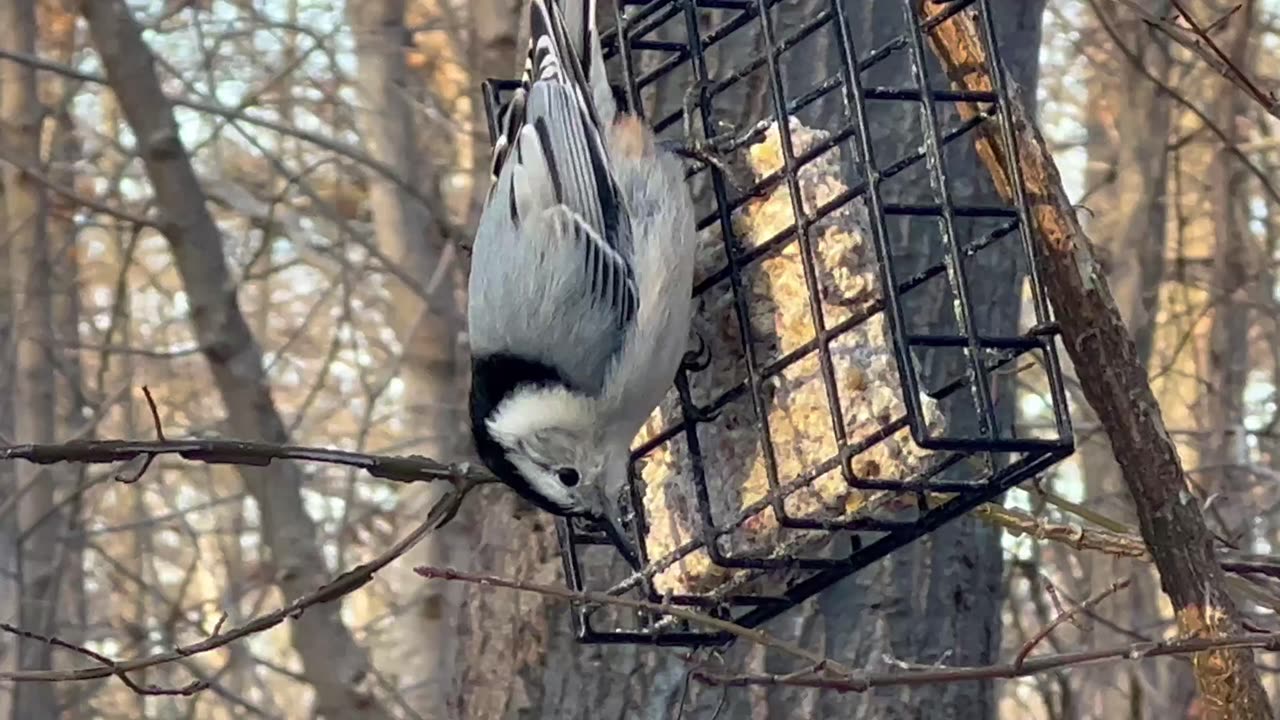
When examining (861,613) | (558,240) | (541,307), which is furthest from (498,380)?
(861,613)

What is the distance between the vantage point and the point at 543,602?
3.17m

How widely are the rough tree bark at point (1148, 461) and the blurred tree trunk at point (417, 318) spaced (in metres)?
2.99

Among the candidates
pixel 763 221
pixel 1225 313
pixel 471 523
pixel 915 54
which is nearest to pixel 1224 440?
pixel 1225 313

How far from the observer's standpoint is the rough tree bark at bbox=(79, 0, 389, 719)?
3979 millimetres

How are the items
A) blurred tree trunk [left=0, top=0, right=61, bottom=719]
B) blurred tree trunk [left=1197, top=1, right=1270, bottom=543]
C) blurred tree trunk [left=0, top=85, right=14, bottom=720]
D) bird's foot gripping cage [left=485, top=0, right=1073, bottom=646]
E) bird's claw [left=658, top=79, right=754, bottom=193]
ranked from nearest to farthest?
bird's foot gripping cage [left=485, top=0, right=1073, bottom=646], bird's claw [left=658, top=79, right=754, bottom=193], blurred tree trunk [left=0, top=85, right=14, bottom=720], blurred tree trunk [left=0, top=0, right=61, bottom=719], blurred tree trunk [left=1197, top=1, right=1270, bottom=543]

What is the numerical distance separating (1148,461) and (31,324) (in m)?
3.60

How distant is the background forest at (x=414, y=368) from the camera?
3.12 metres

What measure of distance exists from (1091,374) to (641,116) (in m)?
1.14

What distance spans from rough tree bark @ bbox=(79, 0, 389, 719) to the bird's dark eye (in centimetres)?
171

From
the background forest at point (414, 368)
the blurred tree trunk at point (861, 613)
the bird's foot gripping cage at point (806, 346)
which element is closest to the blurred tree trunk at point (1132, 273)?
the background forest at point (414, 368)

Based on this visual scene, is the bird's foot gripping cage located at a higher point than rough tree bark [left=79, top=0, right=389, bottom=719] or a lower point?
lower

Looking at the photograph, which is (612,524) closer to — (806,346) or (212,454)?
(806,346)

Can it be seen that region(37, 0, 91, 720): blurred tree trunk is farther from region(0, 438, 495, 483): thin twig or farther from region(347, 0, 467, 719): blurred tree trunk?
region(0, 438, 495, 483): thin twig

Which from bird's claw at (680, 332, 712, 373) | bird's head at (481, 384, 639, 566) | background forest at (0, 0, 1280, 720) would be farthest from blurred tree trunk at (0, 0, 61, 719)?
bird's claw at (680, 332, 712, 373)
